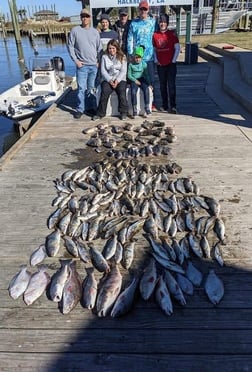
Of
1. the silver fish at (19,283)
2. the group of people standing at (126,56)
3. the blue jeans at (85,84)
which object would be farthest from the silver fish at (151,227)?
the blue jeans at (85,84)

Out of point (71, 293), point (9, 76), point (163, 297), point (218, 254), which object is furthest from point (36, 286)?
point (9, 76)

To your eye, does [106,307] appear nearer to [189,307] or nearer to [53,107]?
[189,307]

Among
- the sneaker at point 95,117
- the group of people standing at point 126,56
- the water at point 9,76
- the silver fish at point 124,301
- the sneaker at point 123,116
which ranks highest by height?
the group of people standing at point 126,56

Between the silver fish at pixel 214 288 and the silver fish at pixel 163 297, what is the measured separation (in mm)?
314

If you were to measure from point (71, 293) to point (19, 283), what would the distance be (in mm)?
460

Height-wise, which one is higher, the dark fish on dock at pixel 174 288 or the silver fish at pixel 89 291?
the dark fish on dock at pixel 174 288

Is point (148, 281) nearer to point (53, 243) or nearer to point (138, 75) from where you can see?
point (53, 243)

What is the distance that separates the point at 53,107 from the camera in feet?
26.5

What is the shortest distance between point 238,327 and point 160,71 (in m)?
5.63

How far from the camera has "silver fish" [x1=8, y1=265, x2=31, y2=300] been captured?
2621 millimetres

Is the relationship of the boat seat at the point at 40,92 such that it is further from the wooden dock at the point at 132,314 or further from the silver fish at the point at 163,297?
the silver fish at the point at 163,297

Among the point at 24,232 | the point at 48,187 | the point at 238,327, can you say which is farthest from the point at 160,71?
the point at 238,327

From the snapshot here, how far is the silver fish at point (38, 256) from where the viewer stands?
2961 millimetres

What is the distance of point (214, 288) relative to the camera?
258cm
